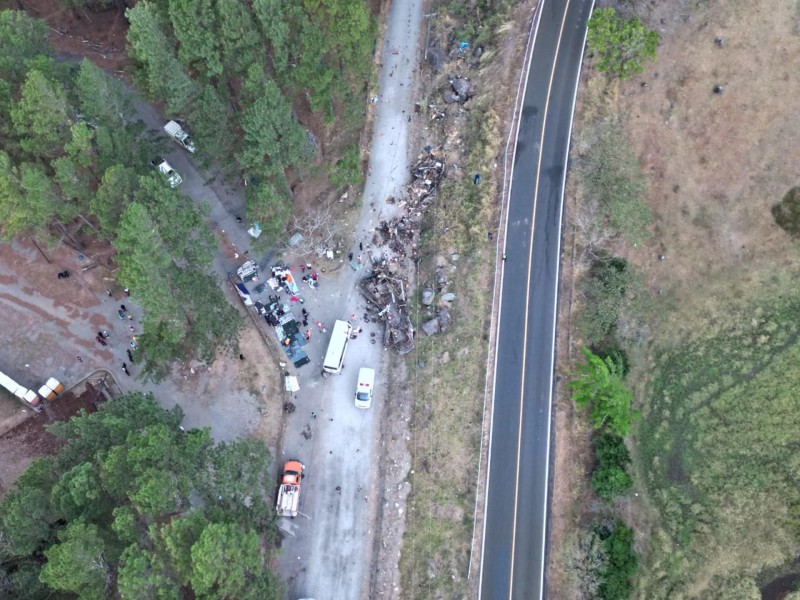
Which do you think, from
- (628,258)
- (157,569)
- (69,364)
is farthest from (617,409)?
(69,364)

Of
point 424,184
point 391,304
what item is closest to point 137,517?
point 391,304

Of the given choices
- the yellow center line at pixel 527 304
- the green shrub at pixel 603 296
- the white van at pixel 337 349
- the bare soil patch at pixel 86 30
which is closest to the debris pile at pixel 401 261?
the white van at pixel 337 349

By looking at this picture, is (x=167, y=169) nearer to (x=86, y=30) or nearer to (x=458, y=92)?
(x=86, y=30)

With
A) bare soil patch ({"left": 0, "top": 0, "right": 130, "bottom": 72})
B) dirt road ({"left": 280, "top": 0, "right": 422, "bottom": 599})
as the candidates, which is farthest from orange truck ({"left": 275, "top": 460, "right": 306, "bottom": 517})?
bare soil patch ({"left": 0, "top": 0, "right": 130, "bottom": 72})

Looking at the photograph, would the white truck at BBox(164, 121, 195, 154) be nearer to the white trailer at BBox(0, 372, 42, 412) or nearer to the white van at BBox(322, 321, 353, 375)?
the white van at BBox(322, 321, 353, 375)

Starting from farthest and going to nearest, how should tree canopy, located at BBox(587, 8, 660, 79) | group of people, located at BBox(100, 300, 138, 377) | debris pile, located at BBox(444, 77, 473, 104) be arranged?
debris pile, located at BBox(444, 77, 473, 104)
group of people, located at BBox(100, 300, 138, 377)
tree canopy, located at BBox(587, 8, 660, 79)

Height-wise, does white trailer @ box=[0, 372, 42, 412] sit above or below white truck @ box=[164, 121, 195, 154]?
below
